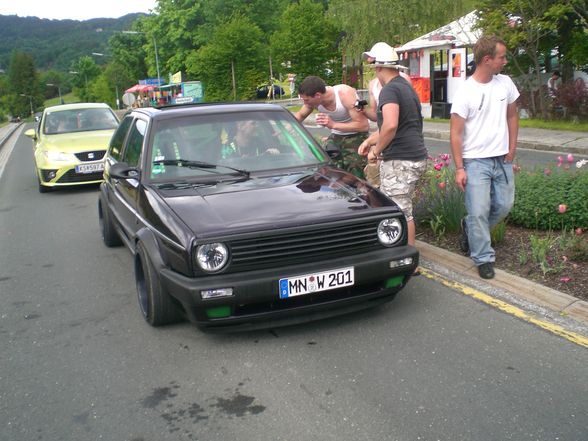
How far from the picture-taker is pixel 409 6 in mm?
32969

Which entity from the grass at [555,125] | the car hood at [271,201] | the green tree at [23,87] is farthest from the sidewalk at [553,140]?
the green tree at [23,87]

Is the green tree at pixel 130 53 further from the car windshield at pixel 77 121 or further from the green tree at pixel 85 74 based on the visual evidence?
the car windshield at pixel 77 121

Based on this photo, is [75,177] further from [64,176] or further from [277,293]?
[277,293]

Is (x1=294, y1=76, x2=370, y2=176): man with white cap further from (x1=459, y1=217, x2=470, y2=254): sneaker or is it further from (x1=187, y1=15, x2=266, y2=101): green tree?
(x1=187, y1=15, x2=266, y2=101): green tree

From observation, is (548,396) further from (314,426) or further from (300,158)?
(300,158)

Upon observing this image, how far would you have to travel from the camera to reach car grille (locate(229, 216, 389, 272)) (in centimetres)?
392

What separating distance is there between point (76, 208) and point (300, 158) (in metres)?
6.23

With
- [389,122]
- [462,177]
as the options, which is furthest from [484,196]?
[389,122]

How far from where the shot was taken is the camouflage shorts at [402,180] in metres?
5.35

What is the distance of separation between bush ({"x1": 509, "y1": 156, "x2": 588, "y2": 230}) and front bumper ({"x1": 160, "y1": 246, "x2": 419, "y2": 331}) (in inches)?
92.5

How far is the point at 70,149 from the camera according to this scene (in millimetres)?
11688

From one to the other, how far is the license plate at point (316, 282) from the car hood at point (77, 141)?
871 centimetres

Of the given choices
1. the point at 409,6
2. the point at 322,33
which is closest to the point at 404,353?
the point at 409,6

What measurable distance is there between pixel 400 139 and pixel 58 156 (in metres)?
8.23
